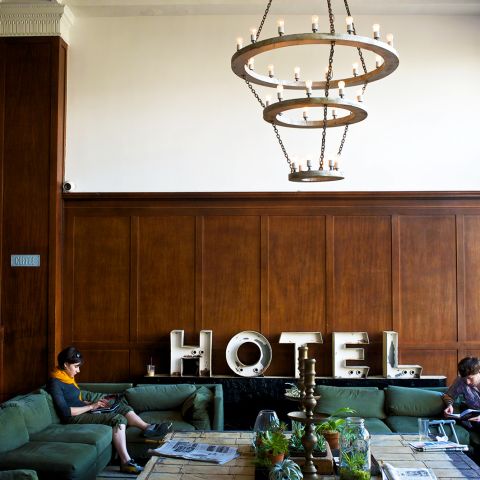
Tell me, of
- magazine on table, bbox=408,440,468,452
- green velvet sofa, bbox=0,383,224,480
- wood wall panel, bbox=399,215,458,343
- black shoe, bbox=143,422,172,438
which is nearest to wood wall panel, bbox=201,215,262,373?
green velvet sofa, bbox=0,383,224,480

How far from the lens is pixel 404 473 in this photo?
143 inches

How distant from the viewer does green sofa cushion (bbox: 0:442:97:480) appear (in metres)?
4.71

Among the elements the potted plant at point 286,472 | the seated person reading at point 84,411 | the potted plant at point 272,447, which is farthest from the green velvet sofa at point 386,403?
the potted plant at point 286,472

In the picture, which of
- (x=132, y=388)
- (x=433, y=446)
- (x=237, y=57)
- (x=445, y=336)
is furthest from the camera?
(x=445, y=336)

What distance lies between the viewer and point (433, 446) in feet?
13.8

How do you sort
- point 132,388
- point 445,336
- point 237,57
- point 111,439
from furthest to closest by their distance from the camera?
point 445,336 < point 132,388 < point 111,439 < point 237,57

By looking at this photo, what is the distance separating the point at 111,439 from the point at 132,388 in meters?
0.90

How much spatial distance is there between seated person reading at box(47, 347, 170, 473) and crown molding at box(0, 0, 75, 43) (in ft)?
11.8

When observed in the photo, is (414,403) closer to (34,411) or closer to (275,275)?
(275,275)

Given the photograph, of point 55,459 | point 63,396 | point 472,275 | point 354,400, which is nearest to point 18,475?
point 55,459

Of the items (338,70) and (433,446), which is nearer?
(433,446)

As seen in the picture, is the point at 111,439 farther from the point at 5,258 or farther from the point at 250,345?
the point at 5,258

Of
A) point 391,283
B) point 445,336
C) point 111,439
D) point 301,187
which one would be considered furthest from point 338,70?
point 111,439

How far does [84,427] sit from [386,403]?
2.78 metres
